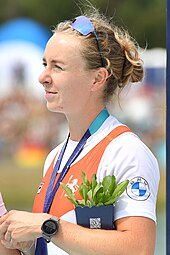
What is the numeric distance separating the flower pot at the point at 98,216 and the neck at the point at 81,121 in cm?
38

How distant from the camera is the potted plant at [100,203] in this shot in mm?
2553

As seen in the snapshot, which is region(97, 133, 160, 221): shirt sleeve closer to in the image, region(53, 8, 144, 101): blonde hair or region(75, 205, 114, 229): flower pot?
region(75, 205, 114, 229): flower pot

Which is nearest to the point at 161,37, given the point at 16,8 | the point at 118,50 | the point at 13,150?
the point at 16,8

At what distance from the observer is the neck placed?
9.32 feet

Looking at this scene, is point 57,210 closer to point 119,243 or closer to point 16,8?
point 119,243

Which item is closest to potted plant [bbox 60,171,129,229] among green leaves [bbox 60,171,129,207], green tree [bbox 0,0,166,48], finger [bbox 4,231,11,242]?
green leaves [bbox 60,171,129,207]

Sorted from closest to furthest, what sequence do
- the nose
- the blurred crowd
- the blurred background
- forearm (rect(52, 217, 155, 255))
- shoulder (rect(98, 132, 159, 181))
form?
forearm (rect(52, 217, 155, 255)), shoulder (rect(98, 132, 159, 181)), the nose, the blurred background, the blurred crowd

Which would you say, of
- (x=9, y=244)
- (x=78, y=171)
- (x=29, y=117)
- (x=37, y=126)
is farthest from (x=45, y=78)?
(x=37, y=126)

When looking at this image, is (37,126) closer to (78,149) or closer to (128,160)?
(78,149)

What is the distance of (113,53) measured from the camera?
284 centimetres

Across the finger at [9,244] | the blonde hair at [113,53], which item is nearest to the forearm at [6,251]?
the finger at [9,244]

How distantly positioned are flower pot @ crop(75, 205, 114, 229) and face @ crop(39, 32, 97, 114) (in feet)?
1.32

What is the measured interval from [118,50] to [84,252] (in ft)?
2.39

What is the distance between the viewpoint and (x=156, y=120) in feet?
53.7
